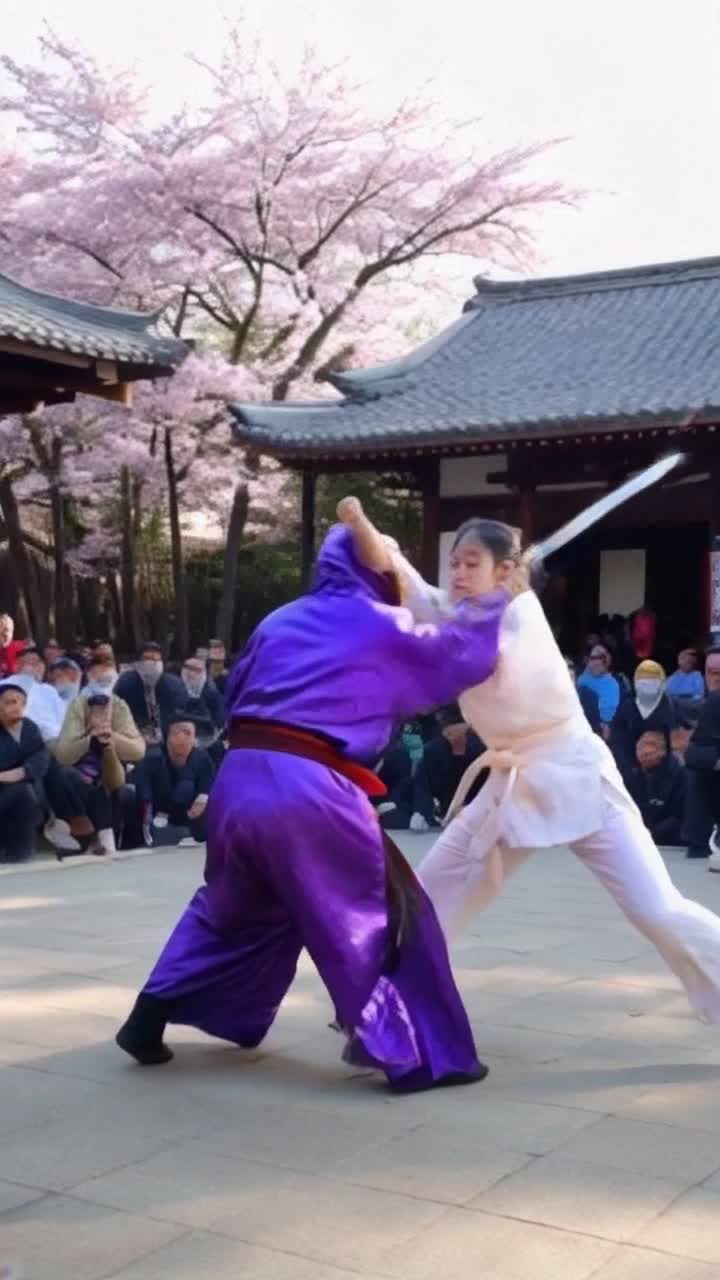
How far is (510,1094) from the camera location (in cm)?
373

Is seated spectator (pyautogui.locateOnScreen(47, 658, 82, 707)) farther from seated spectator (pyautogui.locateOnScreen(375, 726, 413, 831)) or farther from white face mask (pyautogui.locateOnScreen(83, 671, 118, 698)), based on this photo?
seated spectator (pyautogui.locateOnScreen(375, 726, 413, 831))

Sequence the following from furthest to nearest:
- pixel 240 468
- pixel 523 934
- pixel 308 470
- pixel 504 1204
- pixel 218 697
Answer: pixel 240 468
pixel 308 470
pixel 218 697
pixel 523 934
pixel 504 1204

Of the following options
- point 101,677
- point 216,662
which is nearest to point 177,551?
point 216,662

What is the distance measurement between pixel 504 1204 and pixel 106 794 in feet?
20.1

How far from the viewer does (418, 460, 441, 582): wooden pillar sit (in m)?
16.3

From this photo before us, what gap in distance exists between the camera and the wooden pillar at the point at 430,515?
53.5ft

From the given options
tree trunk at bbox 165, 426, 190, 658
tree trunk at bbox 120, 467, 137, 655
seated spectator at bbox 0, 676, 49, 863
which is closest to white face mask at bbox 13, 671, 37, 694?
seated spectator at bbox 0, 676, 49, 863

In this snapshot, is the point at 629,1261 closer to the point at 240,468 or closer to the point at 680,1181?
the point at 680,1181

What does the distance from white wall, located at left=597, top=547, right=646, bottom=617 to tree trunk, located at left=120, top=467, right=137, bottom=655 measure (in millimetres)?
8333

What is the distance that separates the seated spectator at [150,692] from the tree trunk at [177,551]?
10.9m

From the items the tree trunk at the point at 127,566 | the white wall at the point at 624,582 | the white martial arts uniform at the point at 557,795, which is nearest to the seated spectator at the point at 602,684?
the white wall at the point at 624,582

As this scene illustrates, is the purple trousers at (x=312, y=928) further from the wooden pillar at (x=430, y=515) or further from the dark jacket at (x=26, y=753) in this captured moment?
the wooden pillar at (x=430, y=515)

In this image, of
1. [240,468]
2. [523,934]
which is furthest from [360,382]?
[523,934]

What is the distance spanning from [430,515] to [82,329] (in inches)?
338
